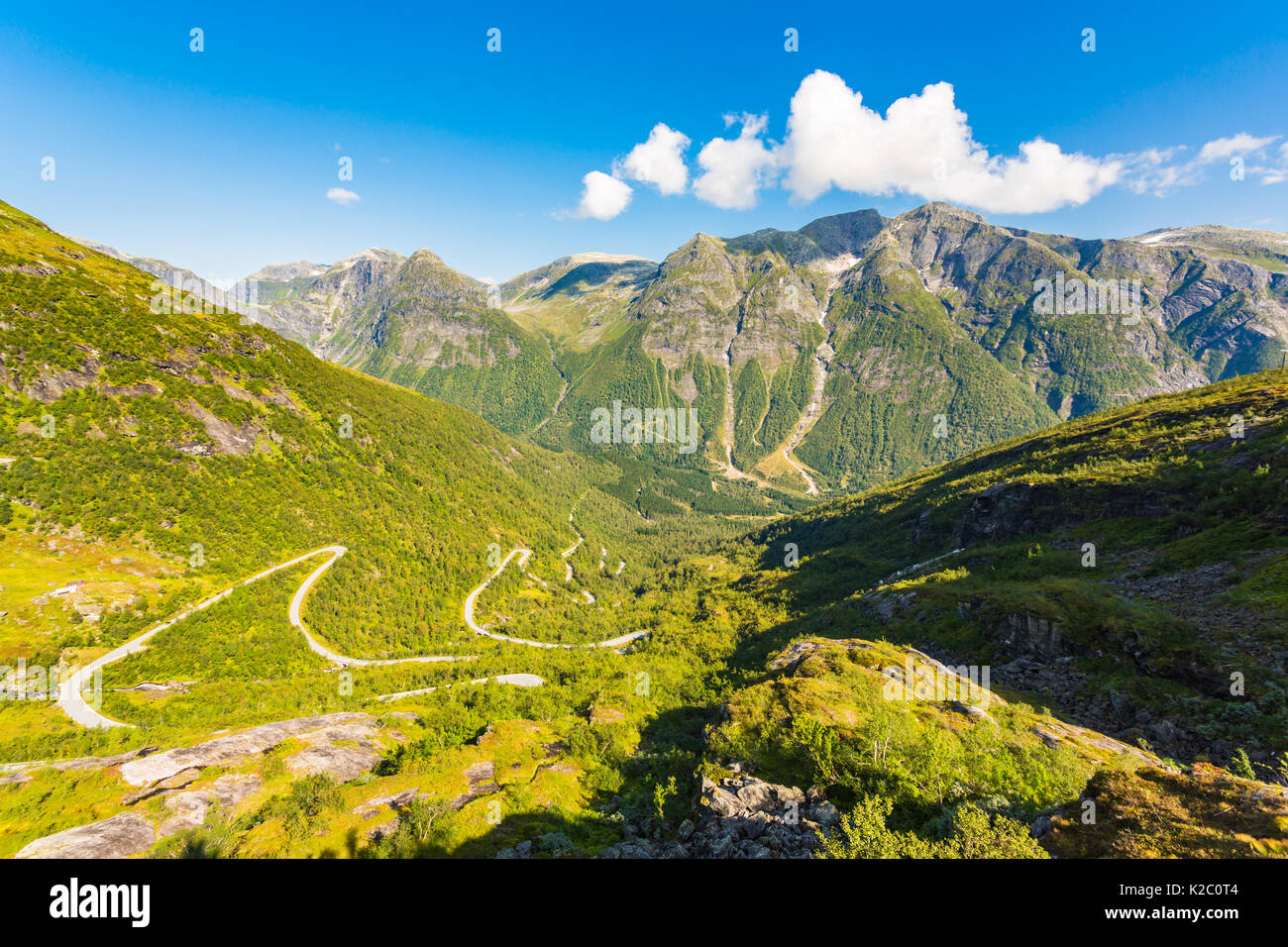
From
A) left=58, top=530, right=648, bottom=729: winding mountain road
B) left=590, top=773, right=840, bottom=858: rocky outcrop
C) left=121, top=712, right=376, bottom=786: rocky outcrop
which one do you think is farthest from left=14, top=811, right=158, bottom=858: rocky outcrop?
left=58, top=530, right=648, bottom=729: winding mountain road

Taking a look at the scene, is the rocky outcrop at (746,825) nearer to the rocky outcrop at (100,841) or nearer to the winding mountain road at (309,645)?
the rocky outcrop at (100,841)

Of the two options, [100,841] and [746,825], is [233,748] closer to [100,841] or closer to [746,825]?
[100,841]

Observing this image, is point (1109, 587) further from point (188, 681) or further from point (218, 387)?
point (218, 387)

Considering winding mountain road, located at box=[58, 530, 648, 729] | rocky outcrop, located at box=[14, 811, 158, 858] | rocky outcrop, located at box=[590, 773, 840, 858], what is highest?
rocky outcrop, located at box=[590, 773, 840, 858]

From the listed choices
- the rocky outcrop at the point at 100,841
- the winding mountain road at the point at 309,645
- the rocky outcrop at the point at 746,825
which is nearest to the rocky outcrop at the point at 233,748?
the rocky outcrop at the point at 100,841

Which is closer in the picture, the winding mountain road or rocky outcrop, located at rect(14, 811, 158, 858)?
rocky outcrop, located at rect(14, 811, 158, 858)

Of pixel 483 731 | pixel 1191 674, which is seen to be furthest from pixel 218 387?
pixel 1191 674

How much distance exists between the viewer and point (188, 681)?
63.4 meters

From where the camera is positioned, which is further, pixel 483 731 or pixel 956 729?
pixel 483 731

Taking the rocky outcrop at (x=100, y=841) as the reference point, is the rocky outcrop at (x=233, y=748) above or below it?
below

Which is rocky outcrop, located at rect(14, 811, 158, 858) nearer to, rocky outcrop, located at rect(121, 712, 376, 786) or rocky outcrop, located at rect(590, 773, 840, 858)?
rocky outcrop, located at rect(121, 712, 376, 786)
